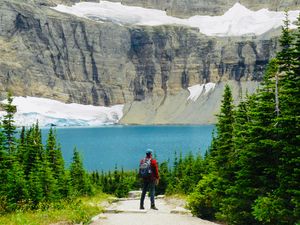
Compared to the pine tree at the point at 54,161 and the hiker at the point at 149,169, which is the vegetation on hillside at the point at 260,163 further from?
the pine tree at the point at 54,161

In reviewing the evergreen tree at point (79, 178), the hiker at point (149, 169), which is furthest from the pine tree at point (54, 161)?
the hiker at point (149, 169)

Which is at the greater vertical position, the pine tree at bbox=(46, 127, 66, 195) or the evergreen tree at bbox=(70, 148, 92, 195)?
the pine tree at bbox=(46, 127, 66, 195)

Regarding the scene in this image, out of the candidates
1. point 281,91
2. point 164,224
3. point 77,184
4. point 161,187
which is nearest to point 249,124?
point 281,91

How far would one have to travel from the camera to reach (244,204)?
47.3 feet

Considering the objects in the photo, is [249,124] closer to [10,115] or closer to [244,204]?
[244,204]

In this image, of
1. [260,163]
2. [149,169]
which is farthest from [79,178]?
[260,163]

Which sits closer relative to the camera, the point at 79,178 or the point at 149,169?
the point at 149,169

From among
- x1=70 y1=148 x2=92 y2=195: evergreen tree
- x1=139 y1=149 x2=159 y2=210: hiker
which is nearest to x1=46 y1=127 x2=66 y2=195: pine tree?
x1=70 y1=148 x2=92 y2=195: evergreen tree

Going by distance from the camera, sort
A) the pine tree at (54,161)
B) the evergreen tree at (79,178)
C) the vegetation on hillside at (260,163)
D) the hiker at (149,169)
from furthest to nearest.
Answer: the evergreen tree at (79,178)
the pine tree at (54,161)
the hiker at (149,169)
the vegetation on hillside at (260,163)

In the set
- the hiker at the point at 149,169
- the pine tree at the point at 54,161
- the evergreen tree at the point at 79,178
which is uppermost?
the hiker at the point at 149,169

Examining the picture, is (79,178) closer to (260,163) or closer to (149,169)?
(149,169)

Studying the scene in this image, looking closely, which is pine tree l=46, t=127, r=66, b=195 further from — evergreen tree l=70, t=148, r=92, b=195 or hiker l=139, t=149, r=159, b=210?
hiker l=139, t=149, r=159, b=210

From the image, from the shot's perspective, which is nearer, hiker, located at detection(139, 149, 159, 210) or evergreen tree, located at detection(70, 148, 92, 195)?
hiker, located at detection(139, 149, 159, 210)

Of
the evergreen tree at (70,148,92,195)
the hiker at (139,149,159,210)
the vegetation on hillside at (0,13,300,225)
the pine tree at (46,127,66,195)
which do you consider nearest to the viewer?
the vegetation on hillside at (0,13,300,225)
